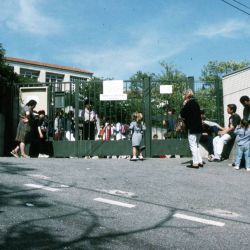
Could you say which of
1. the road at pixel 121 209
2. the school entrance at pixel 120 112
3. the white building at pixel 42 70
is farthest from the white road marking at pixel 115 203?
the white building at pixel 42 70

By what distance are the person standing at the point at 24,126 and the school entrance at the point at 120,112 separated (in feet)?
2.90

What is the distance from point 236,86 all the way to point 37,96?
605 cm

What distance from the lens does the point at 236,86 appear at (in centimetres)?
1188

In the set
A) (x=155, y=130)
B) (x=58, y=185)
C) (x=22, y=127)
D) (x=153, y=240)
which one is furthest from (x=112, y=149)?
(x=153, y=240)

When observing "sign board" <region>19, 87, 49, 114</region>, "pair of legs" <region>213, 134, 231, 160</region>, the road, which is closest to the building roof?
"sign board" <region>19, 87, 49, 114</region>

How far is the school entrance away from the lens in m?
12.1

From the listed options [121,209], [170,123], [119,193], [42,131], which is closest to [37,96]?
[42,131]

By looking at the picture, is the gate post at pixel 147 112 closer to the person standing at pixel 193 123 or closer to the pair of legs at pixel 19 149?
the person standing at pixel 193 123

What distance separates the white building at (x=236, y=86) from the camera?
450 inches

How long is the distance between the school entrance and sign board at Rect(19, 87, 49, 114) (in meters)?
0.34

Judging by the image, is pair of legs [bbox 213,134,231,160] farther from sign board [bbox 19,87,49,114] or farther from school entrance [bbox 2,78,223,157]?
sign board [bbox 19,87,49,114]

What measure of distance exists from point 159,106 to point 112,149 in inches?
74.9

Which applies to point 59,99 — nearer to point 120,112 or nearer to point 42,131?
point 42,131

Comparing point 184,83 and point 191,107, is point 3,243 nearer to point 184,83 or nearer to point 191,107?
point 191,107
